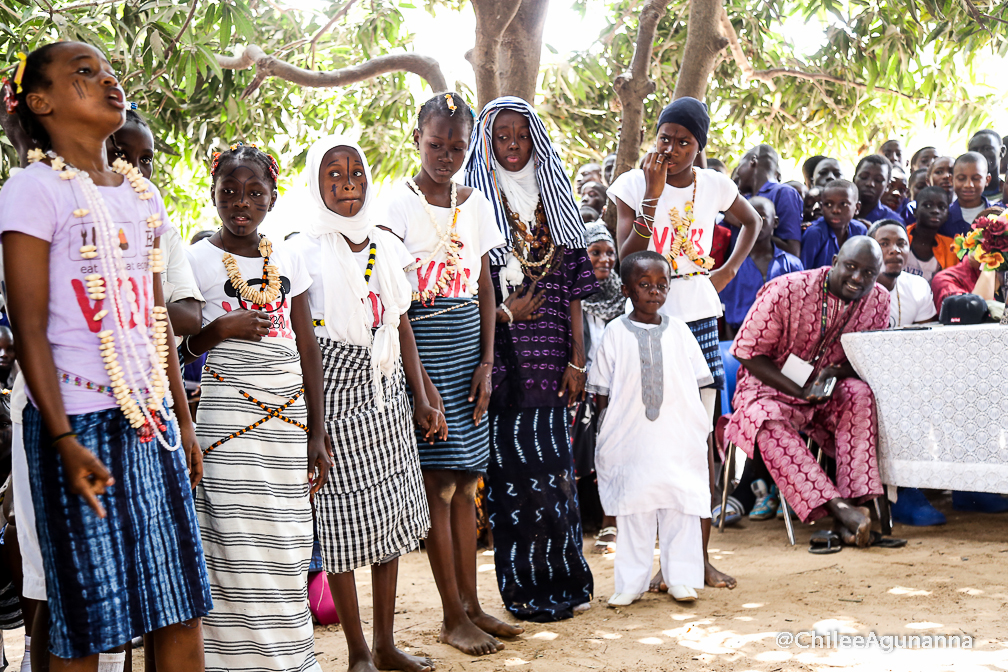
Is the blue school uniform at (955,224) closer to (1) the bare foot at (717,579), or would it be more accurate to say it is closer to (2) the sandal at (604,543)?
(2) the sandal at (604,543)

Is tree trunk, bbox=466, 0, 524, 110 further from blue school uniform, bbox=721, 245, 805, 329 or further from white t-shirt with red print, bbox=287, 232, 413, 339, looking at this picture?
white t-shirt with red print, bbox=287, 232, 413, 339

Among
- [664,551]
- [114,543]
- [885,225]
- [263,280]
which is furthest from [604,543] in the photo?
[114,543]

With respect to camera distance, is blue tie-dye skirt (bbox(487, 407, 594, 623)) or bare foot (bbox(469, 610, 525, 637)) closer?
bare foot (bbox(469, 610, 525, 637))

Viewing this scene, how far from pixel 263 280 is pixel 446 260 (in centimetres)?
87

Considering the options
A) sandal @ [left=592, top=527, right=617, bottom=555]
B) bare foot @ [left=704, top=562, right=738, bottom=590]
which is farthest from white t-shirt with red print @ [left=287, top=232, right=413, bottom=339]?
sandal @ [left=592, top=527, right=617, bottom=555]

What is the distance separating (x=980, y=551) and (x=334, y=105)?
6715 millimetres

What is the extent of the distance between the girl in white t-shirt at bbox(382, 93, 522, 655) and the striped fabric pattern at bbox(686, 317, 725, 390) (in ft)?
4.32

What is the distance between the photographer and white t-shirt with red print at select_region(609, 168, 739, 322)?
15.3ft

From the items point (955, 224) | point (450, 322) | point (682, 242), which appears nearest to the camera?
point (450, 322)

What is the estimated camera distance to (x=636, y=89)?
255 inches

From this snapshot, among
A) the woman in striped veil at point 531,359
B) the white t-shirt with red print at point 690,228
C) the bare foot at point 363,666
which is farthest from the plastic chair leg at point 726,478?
the bare foot at point 363,666

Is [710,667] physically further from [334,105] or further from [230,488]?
[334,105]

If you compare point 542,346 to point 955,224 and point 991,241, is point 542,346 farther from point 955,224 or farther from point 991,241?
point 955,224

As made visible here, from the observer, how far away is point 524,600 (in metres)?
4.09
